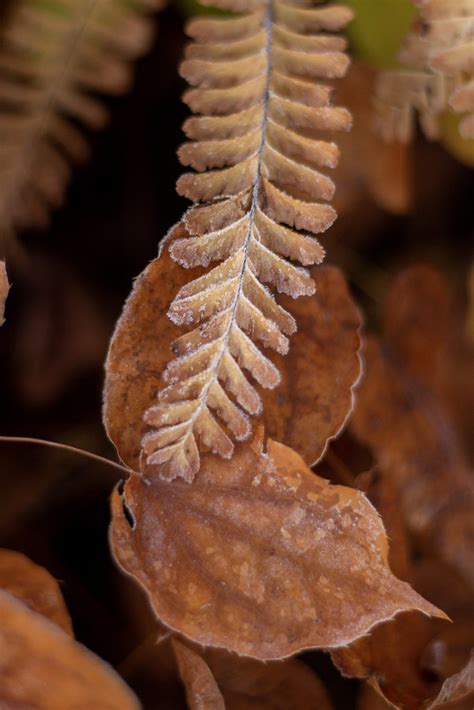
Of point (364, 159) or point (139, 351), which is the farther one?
point (364, 159)

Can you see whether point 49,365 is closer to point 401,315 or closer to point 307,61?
point 401,315

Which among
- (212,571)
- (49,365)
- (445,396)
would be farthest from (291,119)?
(49,365)

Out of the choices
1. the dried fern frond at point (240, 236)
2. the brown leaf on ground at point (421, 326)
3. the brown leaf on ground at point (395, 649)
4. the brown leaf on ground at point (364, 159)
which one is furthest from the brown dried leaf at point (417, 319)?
the dried fern frond at point (240, 236)

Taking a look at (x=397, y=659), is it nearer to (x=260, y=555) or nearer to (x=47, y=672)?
(x=260, y=555)

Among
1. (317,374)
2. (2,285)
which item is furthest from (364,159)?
(2,285)

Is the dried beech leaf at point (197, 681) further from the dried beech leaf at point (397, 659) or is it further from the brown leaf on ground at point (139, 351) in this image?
the brown leaf on ground at point (139, 351)
